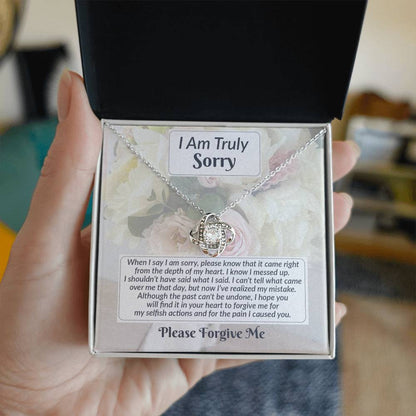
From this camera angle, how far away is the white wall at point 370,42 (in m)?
1.64

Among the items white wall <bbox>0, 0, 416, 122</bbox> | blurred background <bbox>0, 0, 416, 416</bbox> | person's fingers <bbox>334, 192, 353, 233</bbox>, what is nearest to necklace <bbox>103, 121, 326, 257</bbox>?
person's fingers <bbox>334, 192, 353, 233</bbox>

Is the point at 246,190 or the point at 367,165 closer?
the point at 246,190

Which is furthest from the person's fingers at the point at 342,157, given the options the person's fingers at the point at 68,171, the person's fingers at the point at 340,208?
the person's fingers at the point at 68,171

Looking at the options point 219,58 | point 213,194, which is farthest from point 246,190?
point 219,58

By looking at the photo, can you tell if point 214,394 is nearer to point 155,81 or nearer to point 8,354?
point 8,354

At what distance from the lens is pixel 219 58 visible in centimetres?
55

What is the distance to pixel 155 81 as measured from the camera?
0.57 m

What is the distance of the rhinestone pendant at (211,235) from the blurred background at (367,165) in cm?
80

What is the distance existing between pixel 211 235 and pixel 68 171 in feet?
0.72

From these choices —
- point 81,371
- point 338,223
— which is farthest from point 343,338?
point 81,371

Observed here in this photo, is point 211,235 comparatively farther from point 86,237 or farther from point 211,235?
point 86,237

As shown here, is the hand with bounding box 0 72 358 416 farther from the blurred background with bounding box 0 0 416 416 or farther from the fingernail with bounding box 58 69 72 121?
the blurred background with bounding box 0 0 416 416

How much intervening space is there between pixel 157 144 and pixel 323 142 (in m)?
0.23

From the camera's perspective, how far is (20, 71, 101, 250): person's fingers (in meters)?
0.58
